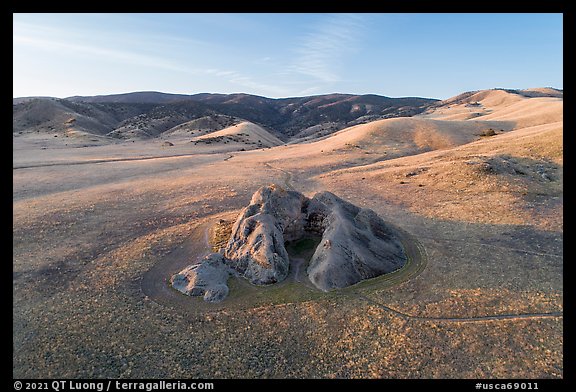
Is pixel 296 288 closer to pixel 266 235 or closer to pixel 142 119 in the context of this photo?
pixel 266 235

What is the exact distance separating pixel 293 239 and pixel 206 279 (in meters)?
5.09

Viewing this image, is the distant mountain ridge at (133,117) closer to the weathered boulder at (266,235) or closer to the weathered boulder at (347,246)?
the weathered boulder at (266,235)

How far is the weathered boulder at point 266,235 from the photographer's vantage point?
14.2 metres

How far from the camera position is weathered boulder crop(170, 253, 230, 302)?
→ 13.1m

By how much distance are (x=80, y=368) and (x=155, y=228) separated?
10.8 m

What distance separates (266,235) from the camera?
15.1m

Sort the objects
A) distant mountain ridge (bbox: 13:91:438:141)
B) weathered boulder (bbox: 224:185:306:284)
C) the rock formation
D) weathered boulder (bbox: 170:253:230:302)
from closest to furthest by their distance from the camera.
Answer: weathered boulder (bbox: 170:253:230:302)
the rock formation
weathered boulder (bbox: 224:185:306:284)
distant mountain ridge (bbox: 13:91:438:141)

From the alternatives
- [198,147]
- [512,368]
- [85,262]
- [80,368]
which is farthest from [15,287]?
[198,147]

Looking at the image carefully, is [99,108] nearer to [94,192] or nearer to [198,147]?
[198,147]

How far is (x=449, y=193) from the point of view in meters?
25.0

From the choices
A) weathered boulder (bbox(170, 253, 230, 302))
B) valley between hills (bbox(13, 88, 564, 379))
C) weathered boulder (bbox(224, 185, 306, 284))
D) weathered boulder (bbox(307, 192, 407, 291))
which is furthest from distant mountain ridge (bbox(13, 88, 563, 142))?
weathered boulder (bbox(170, 253, 230, 302))

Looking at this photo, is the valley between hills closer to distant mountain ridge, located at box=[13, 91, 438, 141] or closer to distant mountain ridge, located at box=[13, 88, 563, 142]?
distant mountain ridge, located at box=[13, 88, 563, 142]

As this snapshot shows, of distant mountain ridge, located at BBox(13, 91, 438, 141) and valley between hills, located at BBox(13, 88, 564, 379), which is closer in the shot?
valley between hills, located at BBox(13, 88, 564, 379)

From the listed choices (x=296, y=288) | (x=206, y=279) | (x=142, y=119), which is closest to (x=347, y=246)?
(x=296, y=288)
